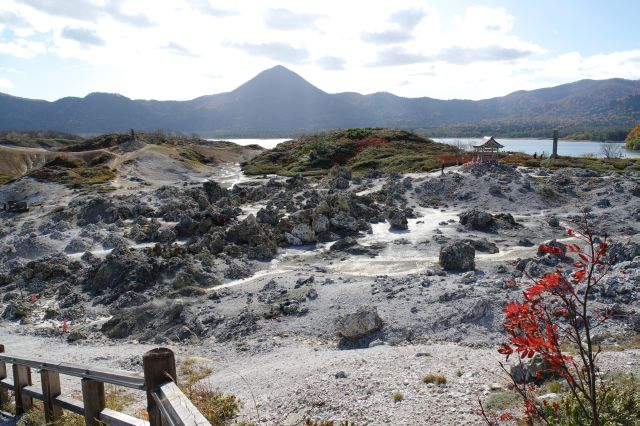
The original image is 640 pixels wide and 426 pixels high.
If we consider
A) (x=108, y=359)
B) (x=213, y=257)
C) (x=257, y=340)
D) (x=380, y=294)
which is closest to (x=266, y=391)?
(x=257, y=340)

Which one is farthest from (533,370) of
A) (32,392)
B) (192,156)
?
(192,156)

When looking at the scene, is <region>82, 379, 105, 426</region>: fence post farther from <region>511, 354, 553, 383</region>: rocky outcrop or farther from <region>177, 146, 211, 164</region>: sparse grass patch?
<region>177, 146, 211, 164</region>: sparse grass patch

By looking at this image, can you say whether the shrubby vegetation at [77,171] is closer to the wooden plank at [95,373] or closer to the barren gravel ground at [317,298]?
the barren gravel ground at [317,298]

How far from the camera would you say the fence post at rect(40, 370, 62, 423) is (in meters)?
7.82

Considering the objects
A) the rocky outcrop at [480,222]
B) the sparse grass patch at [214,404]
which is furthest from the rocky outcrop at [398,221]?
the sparse grass patch at [214,404]

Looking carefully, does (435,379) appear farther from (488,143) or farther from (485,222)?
(488,143)

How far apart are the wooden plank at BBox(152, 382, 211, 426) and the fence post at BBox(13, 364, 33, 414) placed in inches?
206

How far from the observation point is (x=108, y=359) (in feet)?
48.7

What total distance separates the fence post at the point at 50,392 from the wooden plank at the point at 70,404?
0.11 m

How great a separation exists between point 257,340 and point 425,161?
46.9m

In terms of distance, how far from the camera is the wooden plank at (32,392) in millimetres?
8305

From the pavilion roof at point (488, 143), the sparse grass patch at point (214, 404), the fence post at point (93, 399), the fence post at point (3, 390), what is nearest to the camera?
the fence post at point (93, 399)

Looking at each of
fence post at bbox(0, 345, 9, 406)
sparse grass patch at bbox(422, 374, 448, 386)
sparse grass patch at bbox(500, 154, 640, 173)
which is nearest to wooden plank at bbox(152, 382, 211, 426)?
sparse grass patch at bbox(422, 374, 448, 386)

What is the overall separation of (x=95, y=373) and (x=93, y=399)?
1.73 feet
